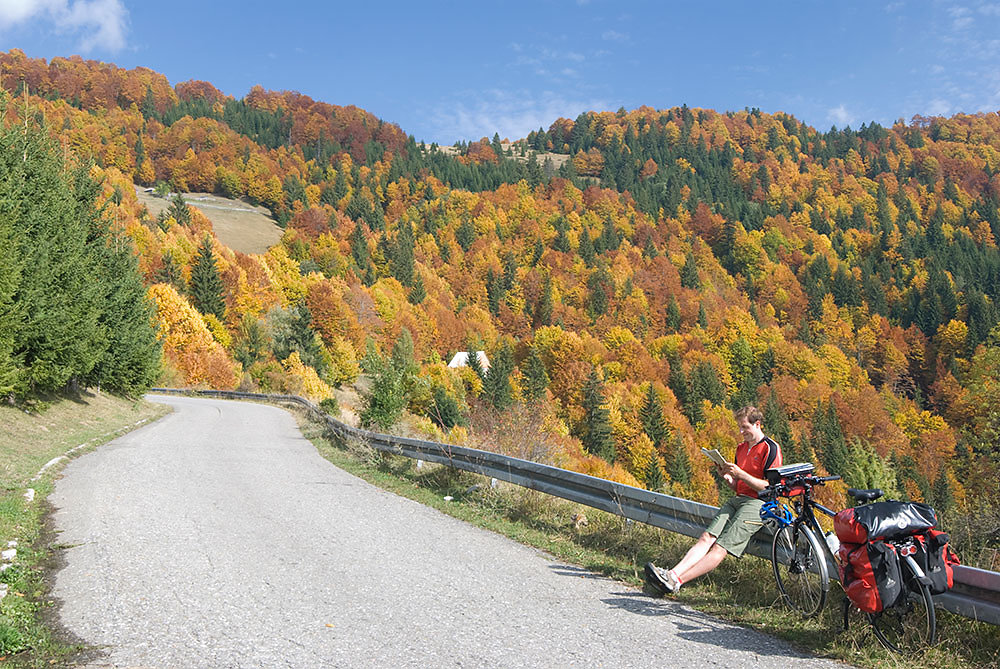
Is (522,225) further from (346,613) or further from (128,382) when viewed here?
(346,613)

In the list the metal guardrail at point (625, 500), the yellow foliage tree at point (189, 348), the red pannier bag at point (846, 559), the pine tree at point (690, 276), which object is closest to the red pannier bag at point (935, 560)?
the metal guardrail at point (625, 500)

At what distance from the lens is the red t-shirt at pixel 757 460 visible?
5.43 meters

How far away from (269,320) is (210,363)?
749 inches

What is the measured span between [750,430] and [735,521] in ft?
2.48

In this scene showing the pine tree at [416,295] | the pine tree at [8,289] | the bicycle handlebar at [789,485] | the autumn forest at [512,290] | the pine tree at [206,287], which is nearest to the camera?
the bicycle handlebar at [789,485]

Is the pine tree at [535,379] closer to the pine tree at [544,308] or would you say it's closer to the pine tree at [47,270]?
the pine tree at [544,308]

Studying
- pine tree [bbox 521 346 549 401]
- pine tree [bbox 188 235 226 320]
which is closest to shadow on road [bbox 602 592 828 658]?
pine tree [bbox 188 235 226 320]

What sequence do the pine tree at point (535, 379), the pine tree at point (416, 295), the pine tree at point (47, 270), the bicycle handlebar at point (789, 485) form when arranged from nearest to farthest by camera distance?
the bicycle handlebar at point (789, 485), the pine tree at point (47, 270), the pine tree at point (535, 379), the pine tree at point (416, 295)

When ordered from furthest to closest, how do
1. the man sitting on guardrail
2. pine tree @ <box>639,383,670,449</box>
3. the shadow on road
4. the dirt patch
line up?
the dirt patch < pine tree @ <box>639,383,670,449</box> < the man sitting on guardrail < the shadow on road

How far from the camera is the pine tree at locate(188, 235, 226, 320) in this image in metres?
73.6

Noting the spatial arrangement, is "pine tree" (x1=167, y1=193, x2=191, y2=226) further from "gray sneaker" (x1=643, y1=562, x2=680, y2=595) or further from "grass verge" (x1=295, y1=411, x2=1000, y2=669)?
"gray sneaker" (x1=643, y1=562, x2=680, y2=595)

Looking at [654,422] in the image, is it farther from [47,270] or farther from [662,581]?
[662,581]

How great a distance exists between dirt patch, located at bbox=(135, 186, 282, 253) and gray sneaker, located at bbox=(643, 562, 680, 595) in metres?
128

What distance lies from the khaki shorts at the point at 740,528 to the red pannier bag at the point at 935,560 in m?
1.42
